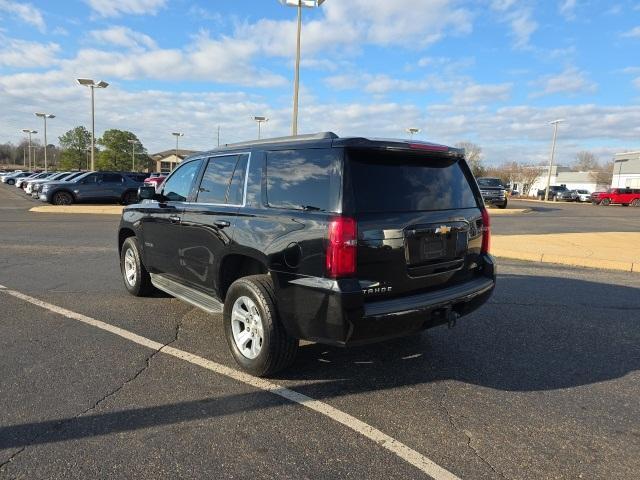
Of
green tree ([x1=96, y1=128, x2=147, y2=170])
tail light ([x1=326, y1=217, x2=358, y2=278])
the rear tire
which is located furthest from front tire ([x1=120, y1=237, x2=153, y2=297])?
green tree ([x1=96, y1=128, x2=147, y2=170])

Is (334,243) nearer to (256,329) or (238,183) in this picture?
(256,329)

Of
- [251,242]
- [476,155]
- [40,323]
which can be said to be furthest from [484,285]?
[476,155]

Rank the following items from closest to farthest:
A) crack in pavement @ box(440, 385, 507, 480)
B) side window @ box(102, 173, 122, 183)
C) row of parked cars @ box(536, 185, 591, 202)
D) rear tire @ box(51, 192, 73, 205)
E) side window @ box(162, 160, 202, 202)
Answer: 1. crack in pavement @ box(440, 385, 507, 480)
2. side window @ box(162, 160, 202, 202)
3. rear tire @ box(51, 192, 73, 205)
4. side window @ box(102, 173, 122, 183)
5. row of parked cars @ box(536, 185, 591, 202)

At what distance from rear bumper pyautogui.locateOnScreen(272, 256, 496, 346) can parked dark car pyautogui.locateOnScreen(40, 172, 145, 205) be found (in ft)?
72.6

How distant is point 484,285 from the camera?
13.7 feet

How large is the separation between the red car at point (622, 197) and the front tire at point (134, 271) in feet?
154

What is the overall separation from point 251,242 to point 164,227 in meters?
1.82

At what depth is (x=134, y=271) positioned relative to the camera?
6.23 meters

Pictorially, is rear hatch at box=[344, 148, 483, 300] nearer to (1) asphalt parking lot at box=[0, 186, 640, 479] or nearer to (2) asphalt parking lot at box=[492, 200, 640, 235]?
(1) asphalt parking lot at box=[0, 186, 640, 479]

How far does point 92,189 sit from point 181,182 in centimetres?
2138

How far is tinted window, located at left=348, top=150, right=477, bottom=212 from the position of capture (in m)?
3.42

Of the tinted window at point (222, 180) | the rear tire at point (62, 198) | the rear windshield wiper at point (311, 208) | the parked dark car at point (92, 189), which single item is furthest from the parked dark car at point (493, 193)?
the rear windshield wiper at point (311, 208)

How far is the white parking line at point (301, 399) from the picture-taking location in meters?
2.79

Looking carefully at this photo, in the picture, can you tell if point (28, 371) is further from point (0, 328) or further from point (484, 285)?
point (484, 285)
